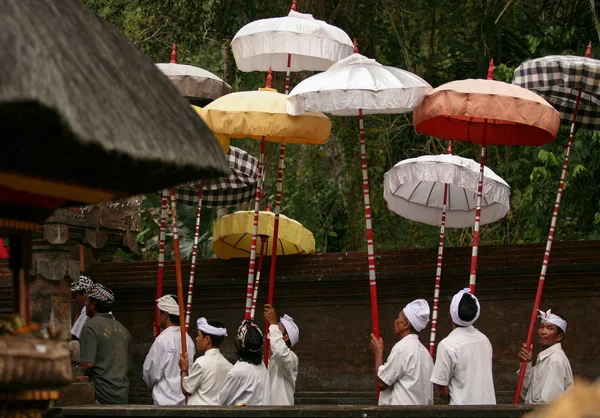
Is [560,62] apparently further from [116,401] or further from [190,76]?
[116,401]

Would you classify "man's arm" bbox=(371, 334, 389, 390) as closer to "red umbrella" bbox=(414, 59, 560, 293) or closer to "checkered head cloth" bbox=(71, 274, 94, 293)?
"red umbrella" bbox=(414, 59, 560, 293)

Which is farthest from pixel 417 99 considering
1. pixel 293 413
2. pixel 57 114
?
pixel 57 114

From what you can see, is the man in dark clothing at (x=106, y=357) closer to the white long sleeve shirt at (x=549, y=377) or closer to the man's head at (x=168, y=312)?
the man's head at (x=168, y=312)

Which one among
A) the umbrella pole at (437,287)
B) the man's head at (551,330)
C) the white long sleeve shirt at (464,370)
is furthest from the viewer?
the umbrella pole at (437,287)

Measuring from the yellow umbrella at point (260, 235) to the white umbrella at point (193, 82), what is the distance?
1.10 metres

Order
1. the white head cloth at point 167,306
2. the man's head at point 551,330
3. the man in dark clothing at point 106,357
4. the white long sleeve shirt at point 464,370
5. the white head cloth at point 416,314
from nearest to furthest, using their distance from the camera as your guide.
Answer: the white long sleeve shirt at point 464,370 → the white head cloth at point 416,314 → the man's head at point 551,330 → the man in dark clothing at point 106,357 → the white head cloth at point 167,306

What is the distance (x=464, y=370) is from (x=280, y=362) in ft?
5.08

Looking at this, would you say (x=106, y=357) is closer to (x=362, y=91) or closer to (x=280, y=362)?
(x=280, y=362)

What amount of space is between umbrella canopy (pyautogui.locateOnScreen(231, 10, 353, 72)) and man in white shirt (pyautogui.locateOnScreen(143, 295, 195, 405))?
223cm

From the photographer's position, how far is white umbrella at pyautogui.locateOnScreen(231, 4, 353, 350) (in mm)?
9719

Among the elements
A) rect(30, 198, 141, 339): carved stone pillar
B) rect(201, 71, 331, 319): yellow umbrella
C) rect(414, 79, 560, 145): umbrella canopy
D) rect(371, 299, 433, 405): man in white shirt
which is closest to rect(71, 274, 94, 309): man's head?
rect(30, 198, 141, 339): carved stone pillar

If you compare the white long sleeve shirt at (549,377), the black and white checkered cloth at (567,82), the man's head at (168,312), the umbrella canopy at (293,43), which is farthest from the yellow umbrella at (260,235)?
the white long sleeve shirt at (549,377)

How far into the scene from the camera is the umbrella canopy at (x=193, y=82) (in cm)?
993

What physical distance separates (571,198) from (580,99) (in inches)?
146
